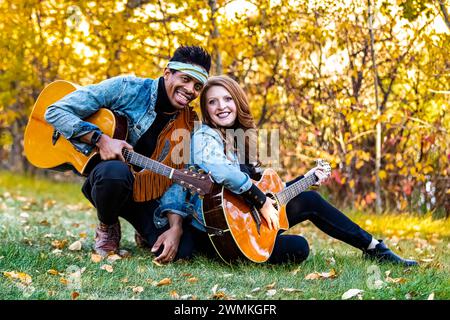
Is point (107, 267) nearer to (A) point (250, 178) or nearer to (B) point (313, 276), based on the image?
(A) point (250, 178)

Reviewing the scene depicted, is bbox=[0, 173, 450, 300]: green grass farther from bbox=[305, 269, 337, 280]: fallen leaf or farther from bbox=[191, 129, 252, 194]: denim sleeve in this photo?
bbox=[191, 129, 252, 194]: denim sleeve

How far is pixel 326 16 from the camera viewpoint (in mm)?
5473

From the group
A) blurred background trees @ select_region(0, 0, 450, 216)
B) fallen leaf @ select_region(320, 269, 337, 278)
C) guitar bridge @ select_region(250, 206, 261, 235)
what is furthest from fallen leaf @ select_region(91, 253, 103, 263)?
blurred background trees @ select_region(0, 0, 450, 216)

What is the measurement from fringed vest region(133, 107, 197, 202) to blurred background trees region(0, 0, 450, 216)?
188 centimetres

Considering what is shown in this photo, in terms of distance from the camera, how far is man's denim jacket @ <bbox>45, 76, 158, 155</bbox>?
136 inches

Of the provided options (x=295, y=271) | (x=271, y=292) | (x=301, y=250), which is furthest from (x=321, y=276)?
(x=271, y=292)

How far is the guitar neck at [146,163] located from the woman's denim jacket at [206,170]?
15cm

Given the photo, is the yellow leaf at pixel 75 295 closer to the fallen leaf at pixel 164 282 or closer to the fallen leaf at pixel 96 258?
the fallen leaf at pixel 164 282

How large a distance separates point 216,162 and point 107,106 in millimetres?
751

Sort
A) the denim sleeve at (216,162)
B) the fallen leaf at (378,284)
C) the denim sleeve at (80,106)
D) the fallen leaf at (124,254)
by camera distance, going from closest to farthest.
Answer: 1. the fallen leaf at (378,284)
2. the denim sleeve at (216,162)
3. the denim sleeve at (80,106)
4. the fallen leaf at (124,254)

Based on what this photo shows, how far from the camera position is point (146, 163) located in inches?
134

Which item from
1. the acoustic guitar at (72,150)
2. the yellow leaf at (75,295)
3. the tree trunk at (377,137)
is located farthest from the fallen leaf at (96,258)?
the tree trunk at (377,137)

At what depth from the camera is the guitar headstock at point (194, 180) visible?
3295 mm

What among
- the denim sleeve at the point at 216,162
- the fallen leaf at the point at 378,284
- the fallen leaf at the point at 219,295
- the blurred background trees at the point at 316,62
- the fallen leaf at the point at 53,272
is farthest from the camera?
the blurred background trees at the point at 316,62
